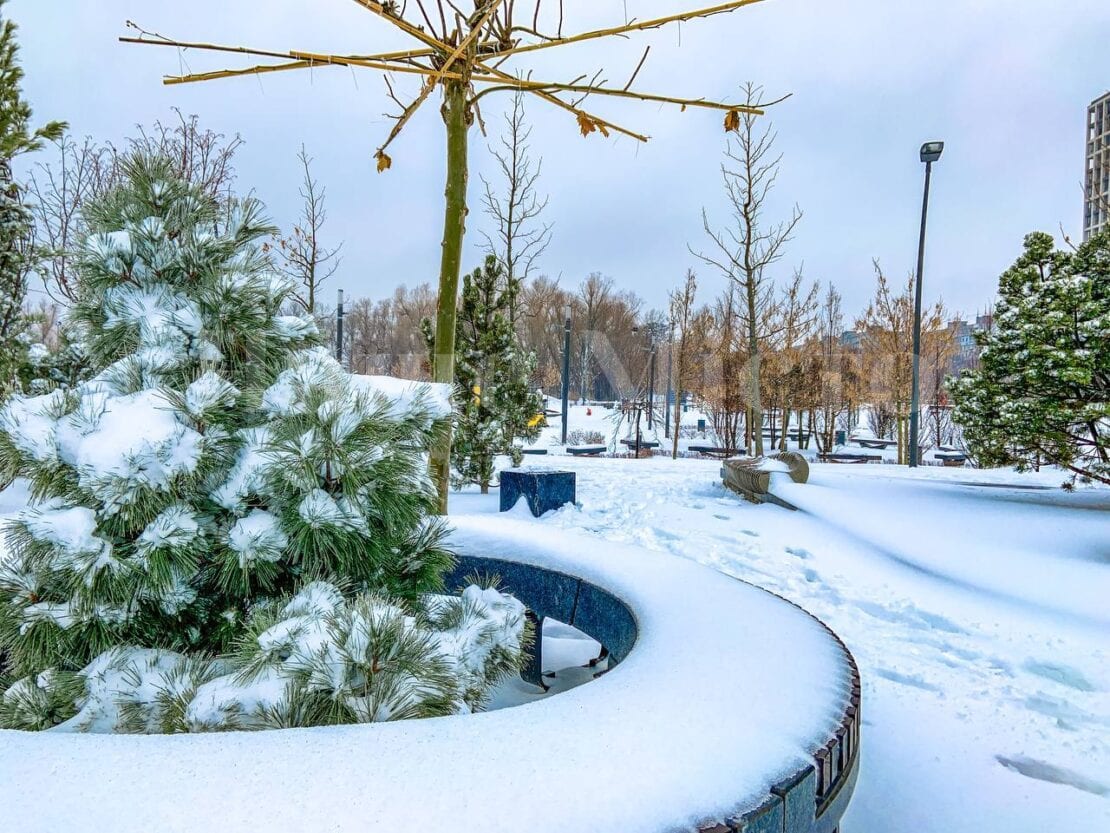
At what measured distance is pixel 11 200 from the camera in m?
7.61

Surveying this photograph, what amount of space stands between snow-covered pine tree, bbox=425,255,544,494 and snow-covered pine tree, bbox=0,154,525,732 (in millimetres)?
6385

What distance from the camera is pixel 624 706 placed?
4.40ft

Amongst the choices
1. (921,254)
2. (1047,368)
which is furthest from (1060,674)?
(921,254)

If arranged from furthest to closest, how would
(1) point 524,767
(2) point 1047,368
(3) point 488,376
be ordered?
(3) point 488,376 → (2) point 1047,368 → (1) point 524,767

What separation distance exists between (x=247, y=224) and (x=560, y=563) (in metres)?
1.63

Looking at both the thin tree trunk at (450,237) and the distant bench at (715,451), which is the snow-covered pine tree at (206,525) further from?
the distant bench at (715,451)

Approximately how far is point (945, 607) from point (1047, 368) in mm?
3634

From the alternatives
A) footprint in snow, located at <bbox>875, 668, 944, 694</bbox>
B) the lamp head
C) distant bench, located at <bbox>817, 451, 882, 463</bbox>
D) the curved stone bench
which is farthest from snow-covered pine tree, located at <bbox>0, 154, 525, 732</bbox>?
distant bench, located at <bbox>817, 451, 882, 463</bbox>

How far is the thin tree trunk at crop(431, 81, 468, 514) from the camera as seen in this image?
3.12 m

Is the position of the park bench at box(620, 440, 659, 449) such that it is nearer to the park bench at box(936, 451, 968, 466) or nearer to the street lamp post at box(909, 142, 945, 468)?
the park bench at box(936, 451, 968, 466)

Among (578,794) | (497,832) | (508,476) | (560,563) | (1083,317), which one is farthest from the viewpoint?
(508,476)

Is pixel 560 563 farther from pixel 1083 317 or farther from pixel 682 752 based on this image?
pixel 1083 317

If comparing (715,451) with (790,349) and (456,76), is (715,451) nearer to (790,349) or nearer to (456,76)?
(790,349)

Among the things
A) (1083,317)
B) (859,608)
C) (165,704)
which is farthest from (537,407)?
(165,704)
